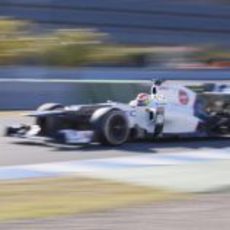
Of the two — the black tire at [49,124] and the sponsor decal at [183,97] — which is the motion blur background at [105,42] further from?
the black tire at [49,124]

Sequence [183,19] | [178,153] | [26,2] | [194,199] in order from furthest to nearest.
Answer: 1. [183,19]
2. [26,2]
3. [178,153]
4. [194,199]

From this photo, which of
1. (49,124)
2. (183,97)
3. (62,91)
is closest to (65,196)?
(49,124)

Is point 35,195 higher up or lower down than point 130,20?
lower down

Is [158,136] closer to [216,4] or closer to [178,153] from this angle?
[178,153]

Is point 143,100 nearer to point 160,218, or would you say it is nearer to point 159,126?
point 159,126

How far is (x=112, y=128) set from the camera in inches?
617

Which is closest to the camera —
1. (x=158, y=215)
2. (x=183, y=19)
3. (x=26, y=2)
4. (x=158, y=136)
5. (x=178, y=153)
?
(x=158, y=215)

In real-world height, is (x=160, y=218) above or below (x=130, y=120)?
below

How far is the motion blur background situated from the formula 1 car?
7.45 m

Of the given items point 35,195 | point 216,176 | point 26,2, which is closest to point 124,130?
point 216,176

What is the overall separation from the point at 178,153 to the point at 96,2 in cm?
4698

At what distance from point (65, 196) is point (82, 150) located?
5507mm

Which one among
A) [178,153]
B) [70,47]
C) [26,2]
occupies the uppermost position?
[26,2]

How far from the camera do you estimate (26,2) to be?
57812 mm
